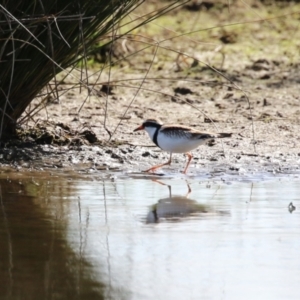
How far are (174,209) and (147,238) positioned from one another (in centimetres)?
82

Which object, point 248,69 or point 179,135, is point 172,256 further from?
point 248,69

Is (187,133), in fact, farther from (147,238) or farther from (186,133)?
(147,238)

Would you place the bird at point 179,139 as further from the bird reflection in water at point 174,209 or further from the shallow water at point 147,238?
the bird reflection in water at point 174,209

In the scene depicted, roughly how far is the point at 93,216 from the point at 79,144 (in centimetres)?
224

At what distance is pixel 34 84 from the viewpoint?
24.8ft

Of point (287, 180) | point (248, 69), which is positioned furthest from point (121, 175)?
point (248, 69)

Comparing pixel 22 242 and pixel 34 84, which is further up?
pixel 34 84

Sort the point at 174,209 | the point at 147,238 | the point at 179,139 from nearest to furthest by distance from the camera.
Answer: the point at 147,238 < the point at 174,209 < the point at 179,139

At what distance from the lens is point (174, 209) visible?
250 inches

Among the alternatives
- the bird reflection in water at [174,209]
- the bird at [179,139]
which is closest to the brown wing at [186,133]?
the bird at [179,139]

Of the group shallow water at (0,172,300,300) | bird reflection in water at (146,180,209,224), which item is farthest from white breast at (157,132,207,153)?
bird reflection in water at (146,180,209,224)

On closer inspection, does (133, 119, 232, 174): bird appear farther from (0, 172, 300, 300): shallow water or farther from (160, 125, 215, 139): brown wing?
(0, 172, 300, 300): shallow water

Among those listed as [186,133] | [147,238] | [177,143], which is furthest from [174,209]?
[186,133]

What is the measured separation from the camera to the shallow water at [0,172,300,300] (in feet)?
15.6
